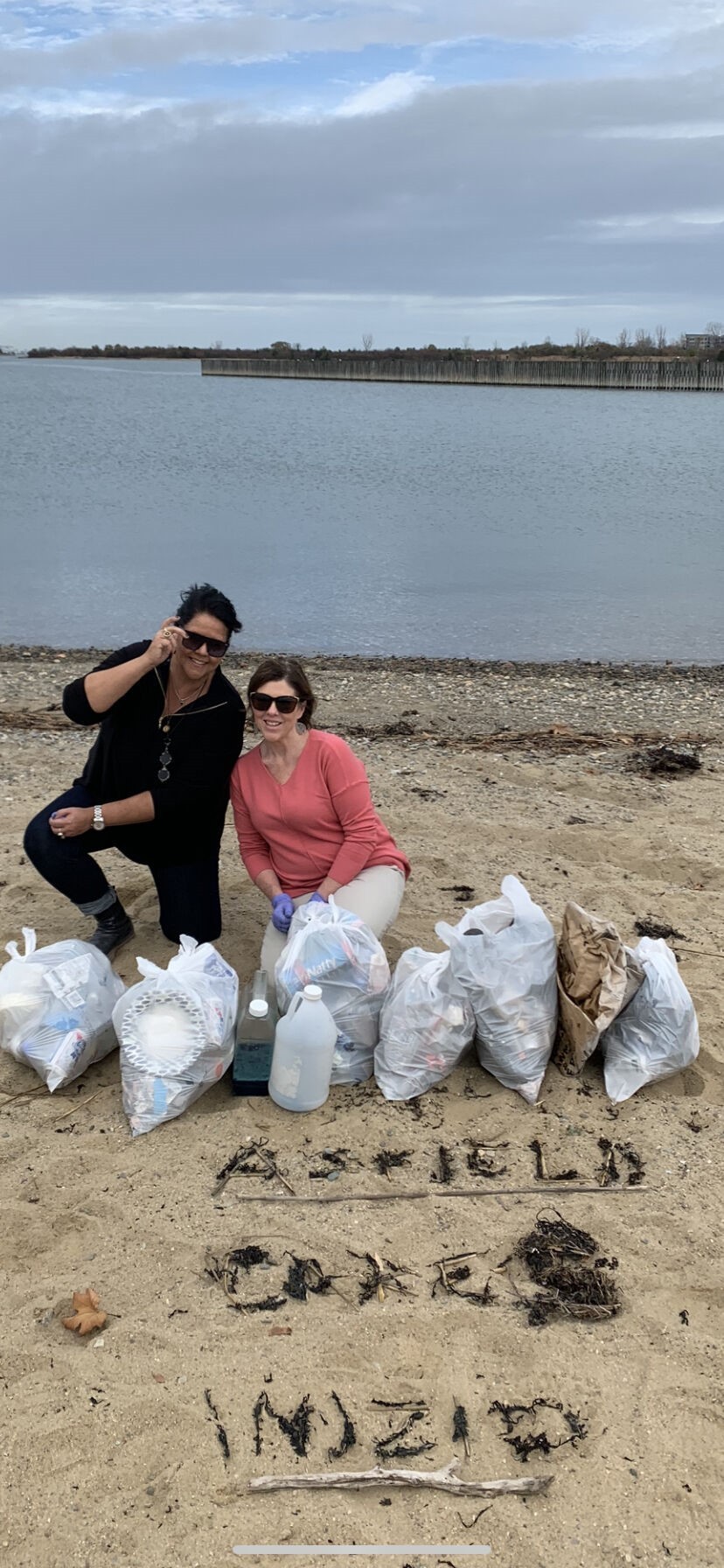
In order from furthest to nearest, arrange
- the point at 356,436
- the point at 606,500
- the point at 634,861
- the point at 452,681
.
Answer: the point at 356,436, the point at 606,500, the point at 452,681, the point at 634,861

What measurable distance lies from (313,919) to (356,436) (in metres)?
38.5

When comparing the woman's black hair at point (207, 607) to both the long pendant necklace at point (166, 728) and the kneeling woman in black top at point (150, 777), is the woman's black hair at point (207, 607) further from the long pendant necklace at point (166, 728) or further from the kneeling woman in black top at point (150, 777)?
the long pendant necklace at point (166, 728)

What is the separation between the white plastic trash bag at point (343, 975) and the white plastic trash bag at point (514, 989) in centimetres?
24

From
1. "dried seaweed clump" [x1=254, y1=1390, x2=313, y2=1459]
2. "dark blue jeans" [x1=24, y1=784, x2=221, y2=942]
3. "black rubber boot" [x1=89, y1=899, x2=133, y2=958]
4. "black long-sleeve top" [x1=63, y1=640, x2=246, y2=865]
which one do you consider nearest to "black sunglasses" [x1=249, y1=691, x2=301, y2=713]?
"black long-sleeve top" [x1=63, y1=640, x2=246, y2=865]

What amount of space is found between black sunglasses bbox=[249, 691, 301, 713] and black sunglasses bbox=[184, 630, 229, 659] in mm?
193

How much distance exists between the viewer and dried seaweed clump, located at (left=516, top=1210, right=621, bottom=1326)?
248 centimetres

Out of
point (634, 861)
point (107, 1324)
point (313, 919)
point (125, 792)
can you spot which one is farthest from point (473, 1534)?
point (634, 861)

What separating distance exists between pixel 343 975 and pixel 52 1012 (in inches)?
35.4

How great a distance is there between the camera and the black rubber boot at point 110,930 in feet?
13.1

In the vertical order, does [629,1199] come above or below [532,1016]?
below

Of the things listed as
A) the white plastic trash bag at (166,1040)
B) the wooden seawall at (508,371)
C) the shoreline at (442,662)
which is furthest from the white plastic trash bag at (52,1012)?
the wooden seawall at (508,371)

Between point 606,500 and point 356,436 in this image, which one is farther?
point 356,436

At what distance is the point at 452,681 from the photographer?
9.36m

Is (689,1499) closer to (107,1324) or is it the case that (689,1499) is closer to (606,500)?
(107,1324)
